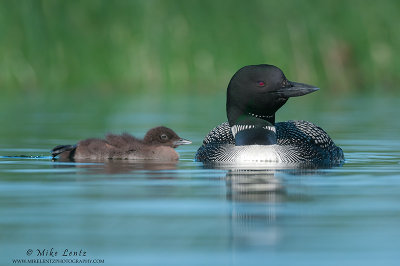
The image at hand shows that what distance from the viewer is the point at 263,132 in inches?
347

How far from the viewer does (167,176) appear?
7801 mm

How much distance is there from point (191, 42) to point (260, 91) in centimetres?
1641

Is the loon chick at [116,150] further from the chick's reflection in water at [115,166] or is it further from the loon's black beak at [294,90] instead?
the loon's black beak at [294,90]

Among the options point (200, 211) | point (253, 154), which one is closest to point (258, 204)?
point (200, 211)

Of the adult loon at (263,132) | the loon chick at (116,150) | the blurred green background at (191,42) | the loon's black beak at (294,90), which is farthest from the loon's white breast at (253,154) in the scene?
the blurred green background at (191,42)

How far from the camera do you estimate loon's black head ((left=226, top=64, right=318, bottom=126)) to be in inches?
346

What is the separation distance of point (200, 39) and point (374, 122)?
1002 centimetres

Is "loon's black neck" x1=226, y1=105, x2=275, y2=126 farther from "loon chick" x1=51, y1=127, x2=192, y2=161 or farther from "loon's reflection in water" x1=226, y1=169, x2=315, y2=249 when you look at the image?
"loon's reflection in water" x1=226, y1=169, x2=315, y2=249

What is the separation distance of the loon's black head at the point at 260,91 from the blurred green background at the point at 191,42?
15.6 meters

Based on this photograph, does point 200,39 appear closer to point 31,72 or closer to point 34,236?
point 31,72

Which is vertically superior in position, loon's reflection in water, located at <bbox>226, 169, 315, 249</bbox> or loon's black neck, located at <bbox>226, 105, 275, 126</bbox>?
loon's black neck, located at <bbox>226, 105, 275, 126</bbox>

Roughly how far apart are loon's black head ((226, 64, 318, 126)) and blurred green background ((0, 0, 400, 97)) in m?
15.6

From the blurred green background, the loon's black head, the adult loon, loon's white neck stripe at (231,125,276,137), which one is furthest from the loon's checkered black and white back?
the blurred green background

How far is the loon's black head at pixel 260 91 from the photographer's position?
8.79 meters
